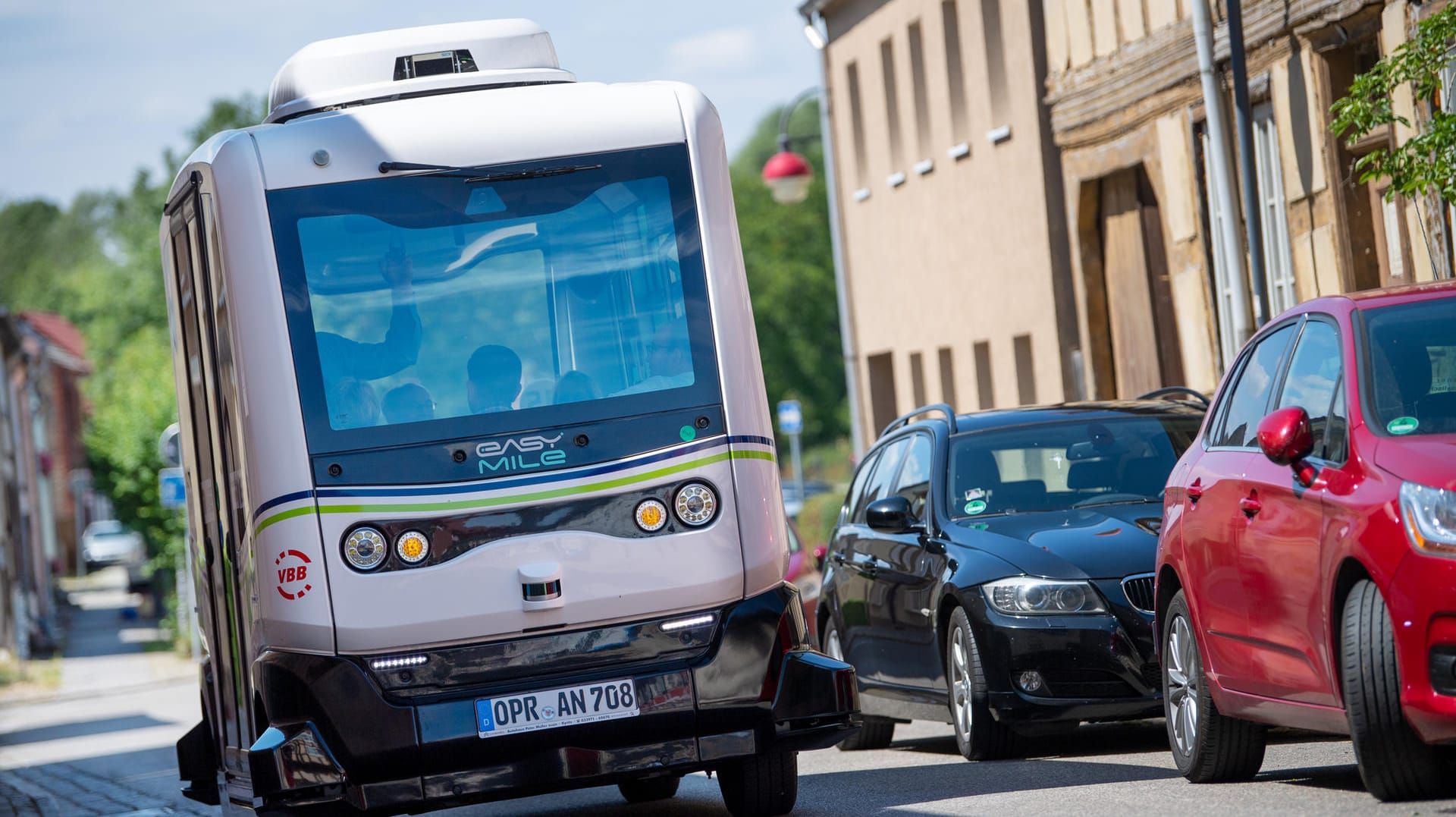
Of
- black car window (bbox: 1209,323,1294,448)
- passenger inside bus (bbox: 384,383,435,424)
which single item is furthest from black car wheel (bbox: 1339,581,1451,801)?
passenger inside bus (bbox: 384,383,435,424)

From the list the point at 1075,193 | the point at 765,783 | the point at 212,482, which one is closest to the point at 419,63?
the point at 212,482

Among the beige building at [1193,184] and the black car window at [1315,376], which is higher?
the beige building at [1193,184]

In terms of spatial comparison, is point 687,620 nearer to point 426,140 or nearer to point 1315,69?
point 426,140

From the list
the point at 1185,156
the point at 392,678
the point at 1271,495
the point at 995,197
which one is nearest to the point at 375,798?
the point at 392,678

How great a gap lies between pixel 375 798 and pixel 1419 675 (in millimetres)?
3585

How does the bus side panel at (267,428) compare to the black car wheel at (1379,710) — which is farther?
the bus side panel at (267,428)

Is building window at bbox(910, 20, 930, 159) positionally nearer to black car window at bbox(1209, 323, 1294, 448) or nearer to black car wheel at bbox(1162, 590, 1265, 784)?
black car wheel at bbox(1162, 590, 1265, 784)

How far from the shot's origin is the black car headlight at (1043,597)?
396 inches

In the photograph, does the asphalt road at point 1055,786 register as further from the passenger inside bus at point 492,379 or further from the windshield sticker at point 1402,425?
the passenger inside bus at point 492,379

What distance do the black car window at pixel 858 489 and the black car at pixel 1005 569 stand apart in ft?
0.05

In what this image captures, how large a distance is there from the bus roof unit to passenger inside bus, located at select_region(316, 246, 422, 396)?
3.29 feet

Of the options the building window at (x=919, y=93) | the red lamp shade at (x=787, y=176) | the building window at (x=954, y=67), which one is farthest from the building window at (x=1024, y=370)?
the red lamp shade at (x=787, y=176)

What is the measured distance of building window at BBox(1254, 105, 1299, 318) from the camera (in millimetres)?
17938

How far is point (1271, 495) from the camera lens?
753 cm
